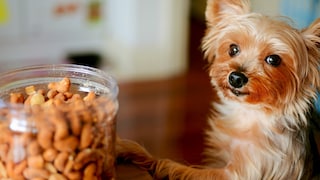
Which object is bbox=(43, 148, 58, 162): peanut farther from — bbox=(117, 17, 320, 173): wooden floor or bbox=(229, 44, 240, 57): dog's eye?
bbox=(117, 17, 320, 173): wooden floor

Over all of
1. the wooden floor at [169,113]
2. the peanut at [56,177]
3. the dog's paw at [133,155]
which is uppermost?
the peanut at [56,177]

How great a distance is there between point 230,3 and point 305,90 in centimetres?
23

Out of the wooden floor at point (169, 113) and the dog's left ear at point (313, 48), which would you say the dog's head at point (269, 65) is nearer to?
the dog's left ear at point (313, 48)

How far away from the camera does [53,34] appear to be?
10.3 feet

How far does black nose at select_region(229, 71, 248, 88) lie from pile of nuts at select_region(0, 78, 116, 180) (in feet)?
1.06

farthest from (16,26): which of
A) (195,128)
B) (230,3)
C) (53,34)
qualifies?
(230,3)

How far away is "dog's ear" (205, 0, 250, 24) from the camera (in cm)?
111

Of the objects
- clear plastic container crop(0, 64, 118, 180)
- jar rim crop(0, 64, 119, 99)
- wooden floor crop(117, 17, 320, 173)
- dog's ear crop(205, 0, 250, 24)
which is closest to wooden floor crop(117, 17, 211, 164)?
wooden floor crop(117, 17, 320, 173)

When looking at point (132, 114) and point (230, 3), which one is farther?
point (132, 114)

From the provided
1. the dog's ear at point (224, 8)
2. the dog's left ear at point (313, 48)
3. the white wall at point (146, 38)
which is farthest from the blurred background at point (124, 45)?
the dog's left ear at point (313, 48)

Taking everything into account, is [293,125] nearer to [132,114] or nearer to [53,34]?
[132,114]

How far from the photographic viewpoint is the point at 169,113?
2.84 m

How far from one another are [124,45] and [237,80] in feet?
7.24

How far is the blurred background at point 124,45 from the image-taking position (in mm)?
2965
